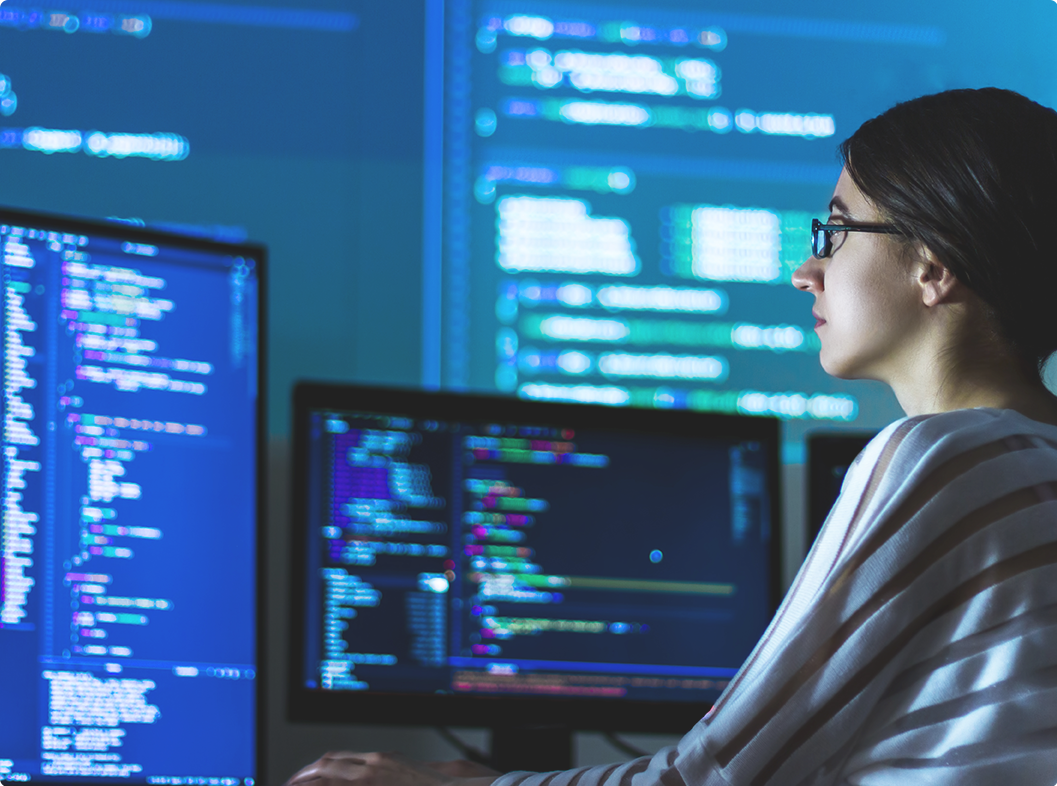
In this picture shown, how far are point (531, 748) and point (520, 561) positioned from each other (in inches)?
9.1

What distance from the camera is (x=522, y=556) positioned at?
1457 millimetres

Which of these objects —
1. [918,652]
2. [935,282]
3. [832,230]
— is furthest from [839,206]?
[918,652]

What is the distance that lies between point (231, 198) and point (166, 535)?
2.27 ft

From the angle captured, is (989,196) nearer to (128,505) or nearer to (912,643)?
(912,643)

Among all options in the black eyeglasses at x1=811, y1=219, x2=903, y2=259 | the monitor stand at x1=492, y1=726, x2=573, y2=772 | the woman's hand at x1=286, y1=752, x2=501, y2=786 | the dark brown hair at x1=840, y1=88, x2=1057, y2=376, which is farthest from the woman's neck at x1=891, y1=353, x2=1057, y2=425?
the monitor stand at x1=492, y1=726, x2=573, y2=772

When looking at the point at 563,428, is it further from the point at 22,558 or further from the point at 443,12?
the point at 443,12

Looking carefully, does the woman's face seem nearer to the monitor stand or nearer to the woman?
the woman

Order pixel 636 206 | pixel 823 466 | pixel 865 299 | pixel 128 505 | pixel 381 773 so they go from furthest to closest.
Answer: pixel 636 206
pixel 823 466
pixel 128 505
pixel 865 299
pixel 381 773

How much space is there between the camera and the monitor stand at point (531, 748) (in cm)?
141

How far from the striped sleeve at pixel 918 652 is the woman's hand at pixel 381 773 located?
0.17 meters

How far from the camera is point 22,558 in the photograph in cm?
117

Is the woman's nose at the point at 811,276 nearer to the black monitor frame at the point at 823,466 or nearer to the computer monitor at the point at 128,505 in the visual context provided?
the black monitor frame at the point at 823,466

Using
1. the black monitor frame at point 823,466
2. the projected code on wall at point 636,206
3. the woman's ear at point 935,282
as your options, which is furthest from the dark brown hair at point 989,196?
the projected code on wall at point 636,206

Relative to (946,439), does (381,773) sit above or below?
below
